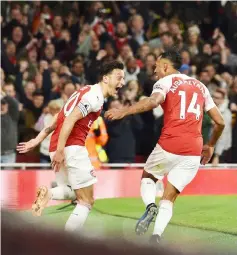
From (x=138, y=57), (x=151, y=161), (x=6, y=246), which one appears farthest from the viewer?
(x=138, y=57)

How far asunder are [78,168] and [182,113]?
43.3 inches

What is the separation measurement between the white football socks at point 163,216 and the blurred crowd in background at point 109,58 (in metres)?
4.69

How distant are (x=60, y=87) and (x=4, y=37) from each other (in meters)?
2.81

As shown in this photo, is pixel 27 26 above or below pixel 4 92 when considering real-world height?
above

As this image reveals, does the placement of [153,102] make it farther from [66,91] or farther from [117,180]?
[66,91]

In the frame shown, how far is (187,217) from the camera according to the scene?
9.72 meters

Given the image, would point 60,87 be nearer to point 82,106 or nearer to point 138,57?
point 138,57

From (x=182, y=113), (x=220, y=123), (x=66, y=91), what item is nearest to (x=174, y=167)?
(x=182, y=113)

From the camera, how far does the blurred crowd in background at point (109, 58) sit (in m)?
13.0

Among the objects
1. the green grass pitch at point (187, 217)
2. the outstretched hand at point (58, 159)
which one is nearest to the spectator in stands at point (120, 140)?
the green grass pitch at point (187, 217)

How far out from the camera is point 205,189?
41.3ft

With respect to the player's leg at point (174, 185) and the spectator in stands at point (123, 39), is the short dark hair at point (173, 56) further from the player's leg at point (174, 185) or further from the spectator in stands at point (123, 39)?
the spectator in stands at point (123, 39)

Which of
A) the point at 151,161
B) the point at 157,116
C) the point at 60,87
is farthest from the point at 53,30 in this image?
the point at 151,161

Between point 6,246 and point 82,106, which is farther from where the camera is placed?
point 82,106
